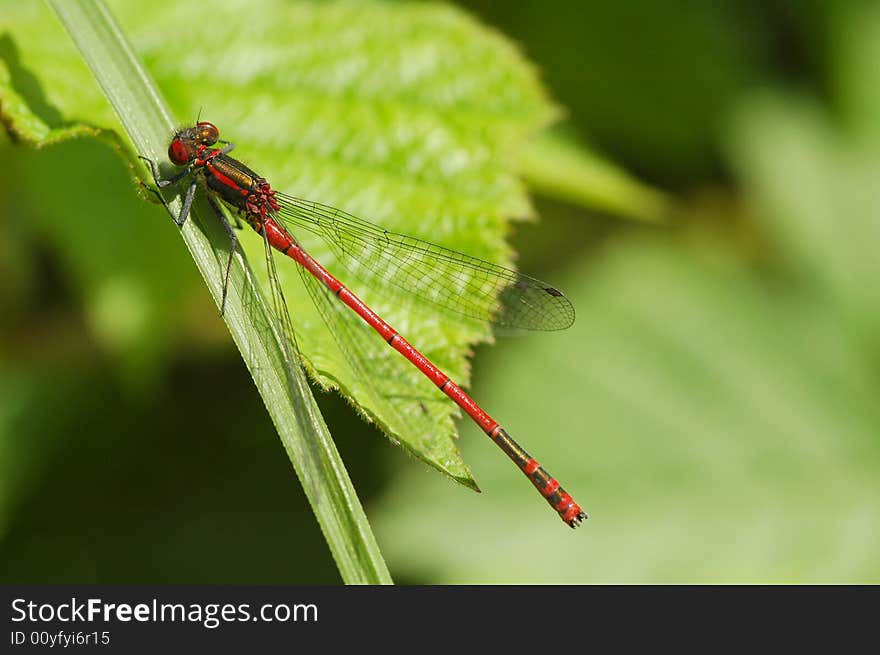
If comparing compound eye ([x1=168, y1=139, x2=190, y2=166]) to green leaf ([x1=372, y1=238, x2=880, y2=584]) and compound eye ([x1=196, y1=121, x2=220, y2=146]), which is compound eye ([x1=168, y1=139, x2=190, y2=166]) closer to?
compound eye ([x1=196, y1=121, x2=220, y2=146])

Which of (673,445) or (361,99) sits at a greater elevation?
(361,99)

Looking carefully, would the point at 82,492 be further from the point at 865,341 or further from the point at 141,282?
the point at 865,341

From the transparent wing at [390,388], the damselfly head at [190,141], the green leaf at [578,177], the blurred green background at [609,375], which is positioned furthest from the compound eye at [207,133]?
the green leaf at [578,177]

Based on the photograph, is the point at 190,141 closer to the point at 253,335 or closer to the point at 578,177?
the point at 253,335

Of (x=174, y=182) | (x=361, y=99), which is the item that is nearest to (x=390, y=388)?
(x=174, y=182)

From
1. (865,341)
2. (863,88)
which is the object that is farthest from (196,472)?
(863,88)

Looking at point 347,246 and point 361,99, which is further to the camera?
point 361,99

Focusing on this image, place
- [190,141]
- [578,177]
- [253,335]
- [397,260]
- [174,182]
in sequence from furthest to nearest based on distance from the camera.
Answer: [578,177]
[397,260]
[190,141]
[174,182]
[253,335]
